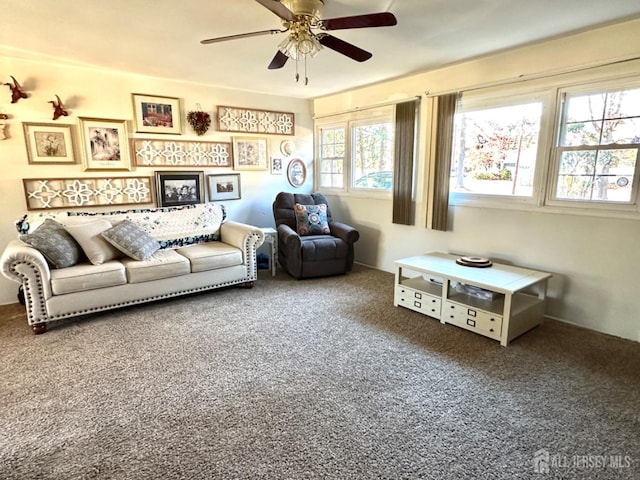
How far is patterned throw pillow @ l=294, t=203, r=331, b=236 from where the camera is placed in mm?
4594

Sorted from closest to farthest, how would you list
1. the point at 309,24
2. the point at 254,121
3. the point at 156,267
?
the point at 309,24 → the point at 156,267 → the point at 254,121

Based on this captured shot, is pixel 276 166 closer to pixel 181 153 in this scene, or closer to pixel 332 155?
pixel 332 155

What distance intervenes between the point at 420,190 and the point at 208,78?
9.27 feet

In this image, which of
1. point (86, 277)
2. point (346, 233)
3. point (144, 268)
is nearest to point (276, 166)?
point (346, 233)

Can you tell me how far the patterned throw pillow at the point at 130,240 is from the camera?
3.39 meters

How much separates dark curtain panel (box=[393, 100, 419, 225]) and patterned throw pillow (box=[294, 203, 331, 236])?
95 centimetres

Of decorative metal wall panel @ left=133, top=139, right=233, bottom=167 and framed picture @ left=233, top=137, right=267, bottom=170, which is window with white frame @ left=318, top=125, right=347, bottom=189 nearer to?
framed picture @ left=233, top=137, right=267, bottom=170

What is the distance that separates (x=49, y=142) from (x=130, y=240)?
4.42 feet

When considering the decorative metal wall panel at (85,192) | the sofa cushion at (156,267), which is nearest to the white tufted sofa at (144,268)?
the sofa cushion at (156,267)

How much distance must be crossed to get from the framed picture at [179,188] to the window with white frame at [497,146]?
3.08 m

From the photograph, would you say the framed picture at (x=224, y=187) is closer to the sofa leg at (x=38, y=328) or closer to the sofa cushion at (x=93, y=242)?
the sofa cushion at (x=93, y=242)

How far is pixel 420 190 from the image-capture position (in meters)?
4.12

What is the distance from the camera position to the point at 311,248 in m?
4.20

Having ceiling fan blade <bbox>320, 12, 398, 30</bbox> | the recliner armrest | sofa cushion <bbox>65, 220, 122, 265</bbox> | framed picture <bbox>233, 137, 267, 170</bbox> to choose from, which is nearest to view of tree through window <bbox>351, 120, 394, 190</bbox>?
the recliner armrest
